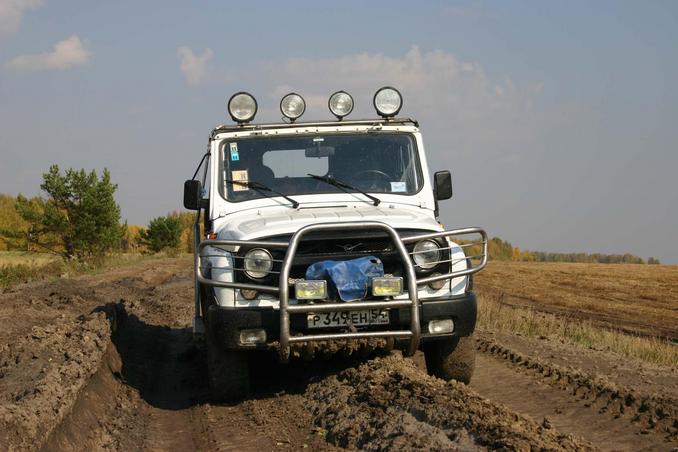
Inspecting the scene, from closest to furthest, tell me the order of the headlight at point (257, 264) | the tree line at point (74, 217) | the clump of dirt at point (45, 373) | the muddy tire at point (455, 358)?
1. the clump of dirt at point (45, 373)
2. the headlight at point (257, 264)
3. the muddy tire at point (455, 358)
4. the tree line at point (74, 217)

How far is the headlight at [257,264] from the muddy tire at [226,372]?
78 cm

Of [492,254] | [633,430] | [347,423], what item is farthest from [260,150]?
[492,254]

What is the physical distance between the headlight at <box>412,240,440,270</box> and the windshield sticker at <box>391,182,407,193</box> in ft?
4.65

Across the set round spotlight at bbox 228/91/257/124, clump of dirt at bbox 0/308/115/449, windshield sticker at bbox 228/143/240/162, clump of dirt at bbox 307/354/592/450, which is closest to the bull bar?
clump of dirt at bbox 307/354/592/450

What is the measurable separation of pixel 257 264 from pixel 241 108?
226 cm

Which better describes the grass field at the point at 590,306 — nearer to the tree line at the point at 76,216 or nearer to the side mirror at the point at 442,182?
the side mirror at the point at 442,182

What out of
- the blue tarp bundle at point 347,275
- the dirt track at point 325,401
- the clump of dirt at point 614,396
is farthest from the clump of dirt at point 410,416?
the clump of dirt at point 614,396

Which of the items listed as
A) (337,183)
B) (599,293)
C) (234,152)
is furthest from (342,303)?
(599,293)

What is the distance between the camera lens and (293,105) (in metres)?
8.41

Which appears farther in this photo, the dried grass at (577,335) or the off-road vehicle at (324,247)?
the dried grass at (577,335)

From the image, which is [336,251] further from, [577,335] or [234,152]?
[577,335]

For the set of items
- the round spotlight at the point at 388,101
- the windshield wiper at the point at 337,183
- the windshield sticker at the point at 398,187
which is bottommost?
the windshield sticker at the point at 398,187

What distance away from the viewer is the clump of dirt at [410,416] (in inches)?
194

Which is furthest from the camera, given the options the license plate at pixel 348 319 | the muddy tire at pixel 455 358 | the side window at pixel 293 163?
the side window at pixel 293 163
